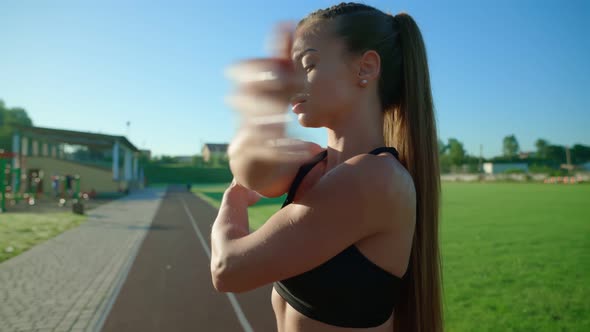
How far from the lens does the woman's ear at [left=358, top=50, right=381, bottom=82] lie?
103 centimetres

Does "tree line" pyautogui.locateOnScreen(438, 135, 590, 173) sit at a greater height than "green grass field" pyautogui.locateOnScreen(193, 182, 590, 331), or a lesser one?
greater

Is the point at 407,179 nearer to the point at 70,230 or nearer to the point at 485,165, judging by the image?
the point at 70,230

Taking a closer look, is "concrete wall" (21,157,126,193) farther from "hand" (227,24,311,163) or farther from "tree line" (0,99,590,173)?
"hand" (227,24,311,163)

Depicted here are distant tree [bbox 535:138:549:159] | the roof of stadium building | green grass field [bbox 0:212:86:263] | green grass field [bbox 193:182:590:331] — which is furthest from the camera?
distant tree [bbox 535:138:549:159]

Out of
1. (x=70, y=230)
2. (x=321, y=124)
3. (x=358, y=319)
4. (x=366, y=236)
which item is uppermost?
(x=321, y=124)

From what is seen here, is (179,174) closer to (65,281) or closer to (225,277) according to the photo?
(65,281)

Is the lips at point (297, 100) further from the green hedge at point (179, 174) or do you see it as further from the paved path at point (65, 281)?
the green hedge at point (179, 174)

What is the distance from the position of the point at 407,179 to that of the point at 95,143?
41738 millimetres

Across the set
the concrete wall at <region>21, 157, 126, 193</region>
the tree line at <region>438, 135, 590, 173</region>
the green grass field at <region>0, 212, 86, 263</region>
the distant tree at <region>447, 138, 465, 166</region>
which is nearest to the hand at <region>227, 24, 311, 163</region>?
the green grass field at <region>0, 212, 86, 263</region>

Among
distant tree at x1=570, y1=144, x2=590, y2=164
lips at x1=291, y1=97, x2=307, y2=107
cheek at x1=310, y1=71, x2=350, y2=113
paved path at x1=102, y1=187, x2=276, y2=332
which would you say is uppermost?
distant tree at x1=570, y1=144, x2=590, y2=164

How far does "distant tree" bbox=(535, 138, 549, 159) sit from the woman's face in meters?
109

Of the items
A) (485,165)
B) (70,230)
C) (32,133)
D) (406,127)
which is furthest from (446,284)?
(485,165)

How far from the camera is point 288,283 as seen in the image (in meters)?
1.05

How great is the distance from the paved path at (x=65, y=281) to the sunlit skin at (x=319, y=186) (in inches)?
207
